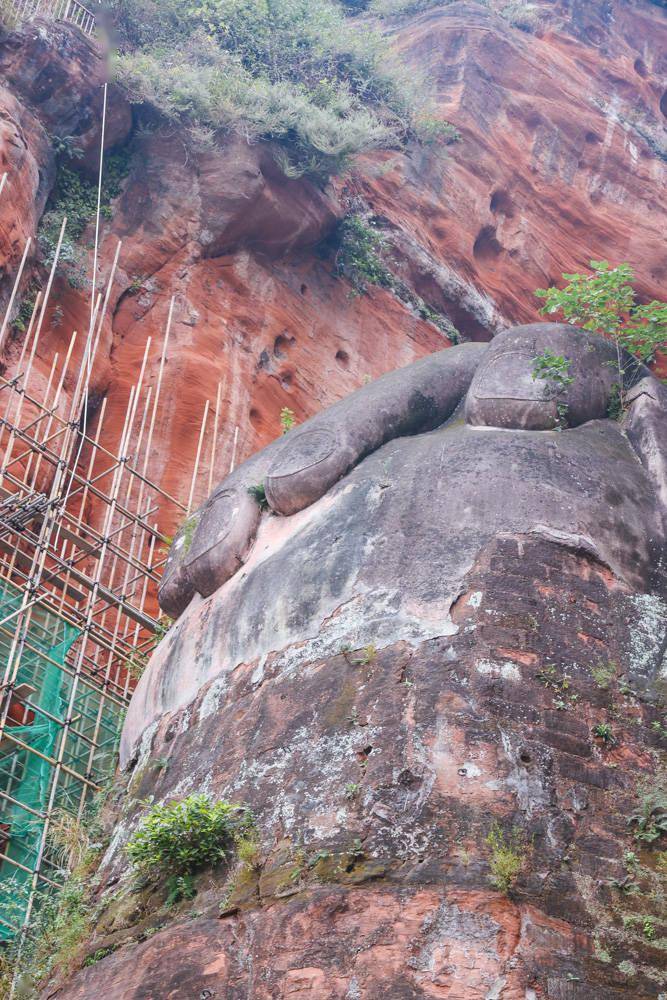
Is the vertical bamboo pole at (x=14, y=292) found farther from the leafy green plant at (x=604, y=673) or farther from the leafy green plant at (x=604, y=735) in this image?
the leafy green plant at (x=604, y=735)

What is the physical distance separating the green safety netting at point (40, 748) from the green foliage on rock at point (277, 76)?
7577 mm

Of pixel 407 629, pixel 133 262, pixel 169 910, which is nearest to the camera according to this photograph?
pixel 169 910

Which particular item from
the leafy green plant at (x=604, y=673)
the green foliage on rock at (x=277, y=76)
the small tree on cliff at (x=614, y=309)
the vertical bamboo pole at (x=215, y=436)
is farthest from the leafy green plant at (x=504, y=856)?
the green foliage on rock at (x=277, y=76)

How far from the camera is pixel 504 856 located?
5.36 m

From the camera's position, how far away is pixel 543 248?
1814 cm

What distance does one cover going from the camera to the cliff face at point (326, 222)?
1373cm

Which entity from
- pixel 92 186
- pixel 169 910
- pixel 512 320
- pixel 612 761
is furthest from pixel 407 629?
pixel 512 320

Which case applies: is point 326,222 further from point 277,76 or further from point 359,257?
point 277,76

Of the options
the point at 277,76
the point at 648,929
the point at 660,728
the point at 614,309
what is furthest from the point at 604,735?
the point at 277,76

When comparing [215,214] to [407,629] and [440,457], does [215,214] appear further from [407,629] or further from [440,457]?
[407,629]

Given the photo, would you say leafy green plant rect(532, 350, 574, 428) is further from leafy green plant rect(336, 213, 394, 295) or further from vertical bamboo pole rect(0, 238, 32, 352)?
leafy green plant rect(336, 213, 394, 295)

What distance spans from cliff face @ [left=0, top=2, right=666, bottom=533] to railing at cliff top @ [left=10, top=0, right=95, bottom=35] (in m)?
0.68

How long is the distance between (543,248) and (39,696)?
38.5ft

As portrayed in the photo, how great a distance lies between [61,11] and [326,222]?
4.94 metres
